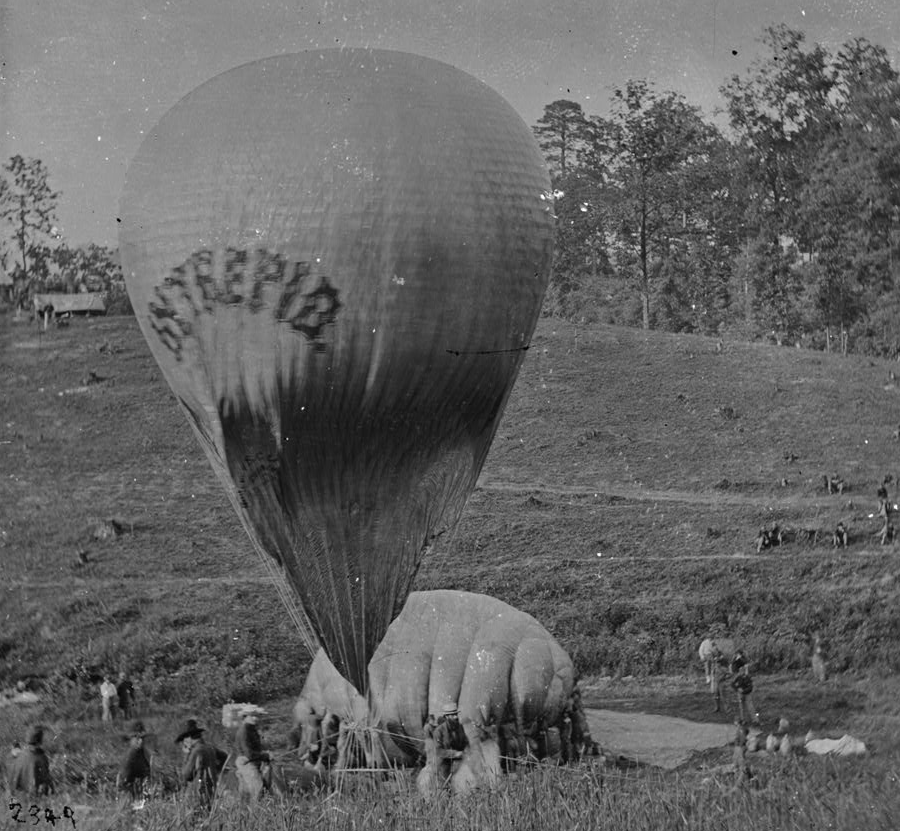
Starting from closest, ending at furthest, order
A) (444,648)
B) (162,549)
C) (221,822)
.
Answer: (221,822) → (444,648) → (162,549)

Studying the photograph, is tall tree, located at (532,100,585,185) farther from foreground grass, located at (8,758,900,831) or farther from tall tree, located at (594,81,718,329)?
foreground grass, located at (8,758,900,831)

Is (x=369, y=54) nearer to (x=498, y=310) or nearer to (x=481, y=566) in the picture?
(x=498, y=310)

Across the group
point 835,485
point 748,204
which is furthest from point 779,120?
point 835,485

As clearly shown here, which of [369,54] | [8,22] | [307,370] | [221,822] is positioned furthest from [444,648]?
[8,22]

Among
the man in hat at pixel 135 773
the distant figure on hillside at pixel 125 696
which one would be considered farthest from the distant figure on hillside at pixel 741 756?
the distant figure on hillside at pixel 125 696

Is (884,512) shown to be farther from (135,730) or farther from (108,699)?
(108,699)

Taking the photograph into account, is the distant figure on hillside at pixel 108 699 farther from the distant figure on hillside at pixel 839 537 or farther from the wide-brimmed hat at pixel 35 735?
the distant figure on hillside at pixel 839 537
